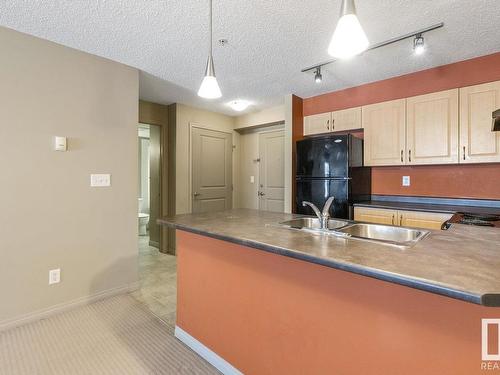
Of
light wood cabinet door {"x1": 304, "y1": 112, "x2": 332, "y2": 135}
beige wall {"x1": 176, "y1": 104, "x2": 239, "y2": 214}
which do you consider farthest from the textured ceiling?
beige wall {"x1": 176, "y1": 104, "x2": 239, "y2": 214}

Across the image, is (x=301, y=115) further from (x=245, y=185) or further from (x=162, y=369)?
(x=162, y=369)

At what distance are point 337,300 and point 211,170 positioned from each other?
3.87 metres

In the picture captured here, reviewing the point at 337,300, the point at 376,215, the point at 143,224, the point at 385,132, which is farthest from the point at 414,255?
the point at 143,224

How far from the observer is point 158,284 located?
312 centimetres

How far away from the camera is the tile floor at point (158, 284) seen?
2515 mm

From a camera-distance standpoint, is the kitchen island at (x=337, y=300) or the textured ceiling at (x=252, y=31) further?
the textured ceiling at (x=252, y=31)

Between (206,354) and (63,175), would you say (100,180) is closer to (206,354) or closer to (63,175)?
(63,175)

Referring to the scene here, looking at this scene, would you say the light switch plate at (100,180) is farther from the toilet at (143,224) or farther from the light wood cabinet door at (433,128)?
the light wood cabinet door at (433,128)

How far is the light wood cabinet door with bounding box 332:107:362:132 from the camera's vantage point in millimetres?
3453

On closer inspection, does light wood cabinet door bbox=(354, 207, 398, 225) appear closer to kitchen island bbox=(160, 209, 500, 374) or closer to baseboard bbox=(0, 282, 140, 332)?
kitchen island bbox=(160, 209, 500, 374)

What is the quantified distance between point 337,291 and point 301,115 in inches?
129

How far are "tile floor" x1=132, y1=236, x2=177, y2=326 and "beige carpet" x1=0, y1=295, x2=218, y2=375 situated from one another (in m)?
0.15

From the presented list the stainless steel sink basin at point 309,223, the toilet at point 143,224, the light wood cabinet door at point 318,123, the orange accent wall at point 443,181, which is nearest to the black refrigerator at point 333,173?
the orange accent wall at point 443,181

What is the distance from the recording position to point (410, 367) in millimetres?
977
